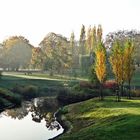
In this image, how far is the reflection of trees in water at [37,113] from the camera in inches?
2118

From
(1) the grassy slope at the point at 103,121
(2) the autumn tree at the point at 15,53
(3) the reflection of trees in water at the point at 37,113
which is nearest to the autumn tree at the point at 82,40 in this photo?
(2) the autumn tree at the point at 15,53

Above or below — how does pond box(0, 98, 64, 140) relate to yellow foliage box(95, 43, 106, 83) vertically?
below

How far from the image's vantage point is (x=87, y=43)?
153500mm

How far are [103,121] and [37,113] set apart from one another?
2359 centimetres

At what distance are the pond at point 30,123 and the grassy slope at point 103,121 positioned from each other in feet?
9.14

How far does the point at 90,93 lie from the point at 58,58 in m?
62.6

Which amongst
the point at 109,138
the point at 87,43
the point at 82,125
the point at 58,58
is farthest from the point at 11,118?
the point at 87,43

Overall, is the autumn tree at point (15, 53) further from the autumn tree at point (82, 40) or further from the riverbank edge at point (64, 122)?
the riverbank edge at point (64, 122)

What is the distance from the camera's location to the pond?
45.2 m

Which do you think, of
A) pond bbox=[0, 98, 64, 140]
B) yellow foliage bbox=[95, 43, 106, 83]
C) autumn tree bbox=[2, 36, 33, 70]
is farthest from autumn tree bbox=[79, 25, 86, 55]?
yellow foliage bbox=[95, 43, 106, 83]

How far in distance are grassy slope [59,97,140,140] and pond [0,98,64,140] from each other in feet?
9.14

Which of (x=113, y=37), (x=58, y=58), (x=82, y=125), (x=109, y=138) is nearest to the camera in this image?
(x=109, y=138)

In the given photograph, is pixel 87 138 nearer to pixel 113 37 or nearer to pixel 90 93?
pixel 90 93

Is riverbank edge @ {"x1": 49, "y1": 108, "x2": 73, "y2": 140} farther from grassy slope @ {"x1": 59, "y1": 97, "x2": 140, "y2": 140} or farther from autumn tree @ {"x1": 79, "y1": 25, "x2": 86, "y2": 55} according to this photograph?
autumn tree @ {"x1": 79, "y1": 25, "x2": 86, "y2": 55}
